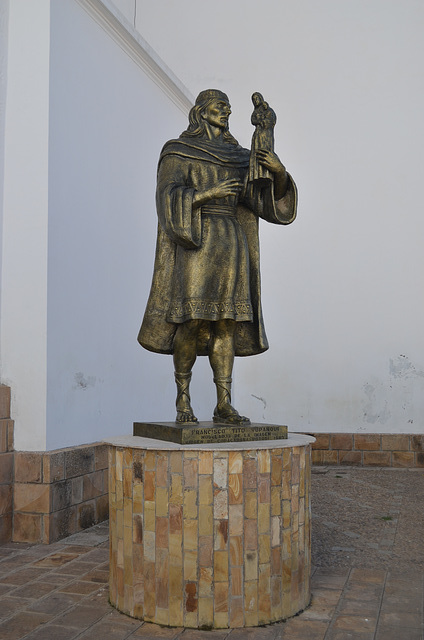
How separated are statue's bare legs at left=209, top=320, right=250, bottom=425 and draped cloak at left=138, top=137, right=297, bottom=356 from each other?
0.24 feet

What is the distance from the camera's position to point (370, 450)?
746 centimetres

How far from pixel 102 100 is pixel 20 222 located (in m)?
1.44

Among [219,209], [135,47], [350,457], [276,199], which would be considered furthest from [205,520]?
[350,457]

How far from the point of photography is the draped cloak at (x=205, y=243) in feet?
10.8

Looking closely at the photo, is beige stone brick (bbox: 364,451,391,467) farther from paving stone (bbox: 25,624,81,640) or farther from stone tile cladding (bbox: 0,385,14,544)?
paving stone (bbox: 25,624,81,640)

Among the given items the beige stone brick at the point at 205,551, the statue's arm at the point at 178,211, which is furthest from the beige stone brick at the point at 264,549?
the statue's arm at the point at 178,211

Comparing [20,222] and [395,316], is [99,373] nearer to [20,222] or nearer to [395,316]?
[20,222]

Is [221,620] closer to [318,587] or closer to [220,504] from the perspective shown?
[220,504]

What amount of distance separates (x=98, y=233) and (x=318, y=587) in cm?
310

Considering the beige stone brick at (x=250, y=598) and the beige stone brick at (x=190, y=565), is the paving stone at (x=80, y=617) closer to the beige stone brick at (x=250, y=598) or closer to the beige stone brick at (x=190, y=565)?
the beige stone brick at (x=190, y=565)

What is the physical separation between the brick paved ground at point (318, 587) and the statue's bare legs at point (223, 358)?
989mm

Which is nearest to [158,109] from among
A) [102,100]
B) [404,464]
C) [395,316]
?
[102,100]

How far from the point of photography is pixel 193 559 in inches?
115

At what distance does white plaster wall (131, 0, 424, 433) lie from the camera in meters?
7.57
